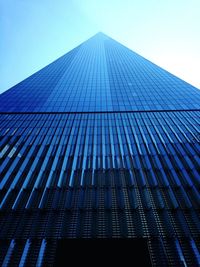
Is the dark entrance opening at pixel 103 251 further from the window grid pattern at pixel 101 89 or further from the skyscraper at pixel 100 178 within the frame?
the window grid pattern at pixel 101 89

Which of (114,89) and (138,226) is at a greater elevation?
(114,89)

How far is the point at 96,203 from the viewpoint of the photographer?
47.8 feet

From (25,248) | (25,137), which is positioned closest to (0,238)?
(25,248)

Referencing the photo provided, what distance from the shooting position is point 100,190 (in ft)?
51.9

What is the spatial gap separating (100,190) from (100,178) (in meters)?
1.51

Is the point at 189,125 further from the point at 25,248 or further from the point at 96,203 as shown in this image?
the point at 25,248

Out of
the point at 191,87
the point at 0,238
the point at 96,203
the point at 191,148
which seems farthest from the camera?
the point at 191,87

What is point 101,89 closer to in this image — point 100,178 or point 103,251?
point 100,178

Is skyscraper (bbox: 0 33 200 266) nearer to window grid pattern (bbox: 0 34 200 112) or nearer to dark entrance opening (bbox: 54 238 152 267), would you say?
dark entrance opening (bbox: 54 238 152 267)

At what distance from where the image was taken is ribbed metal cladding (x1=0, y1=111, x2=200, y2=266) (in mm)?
11766

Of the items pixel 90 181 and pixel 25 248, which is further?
pixel 90 181

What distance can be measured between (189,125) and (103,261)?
76.2 feet

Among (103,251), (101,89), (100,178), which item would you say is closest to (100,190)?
(100,178)

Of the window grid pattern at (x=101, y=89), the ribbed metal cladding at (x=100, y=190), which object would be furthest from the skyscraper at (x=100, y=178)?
the window grid pattern at (x=101, y=89)
